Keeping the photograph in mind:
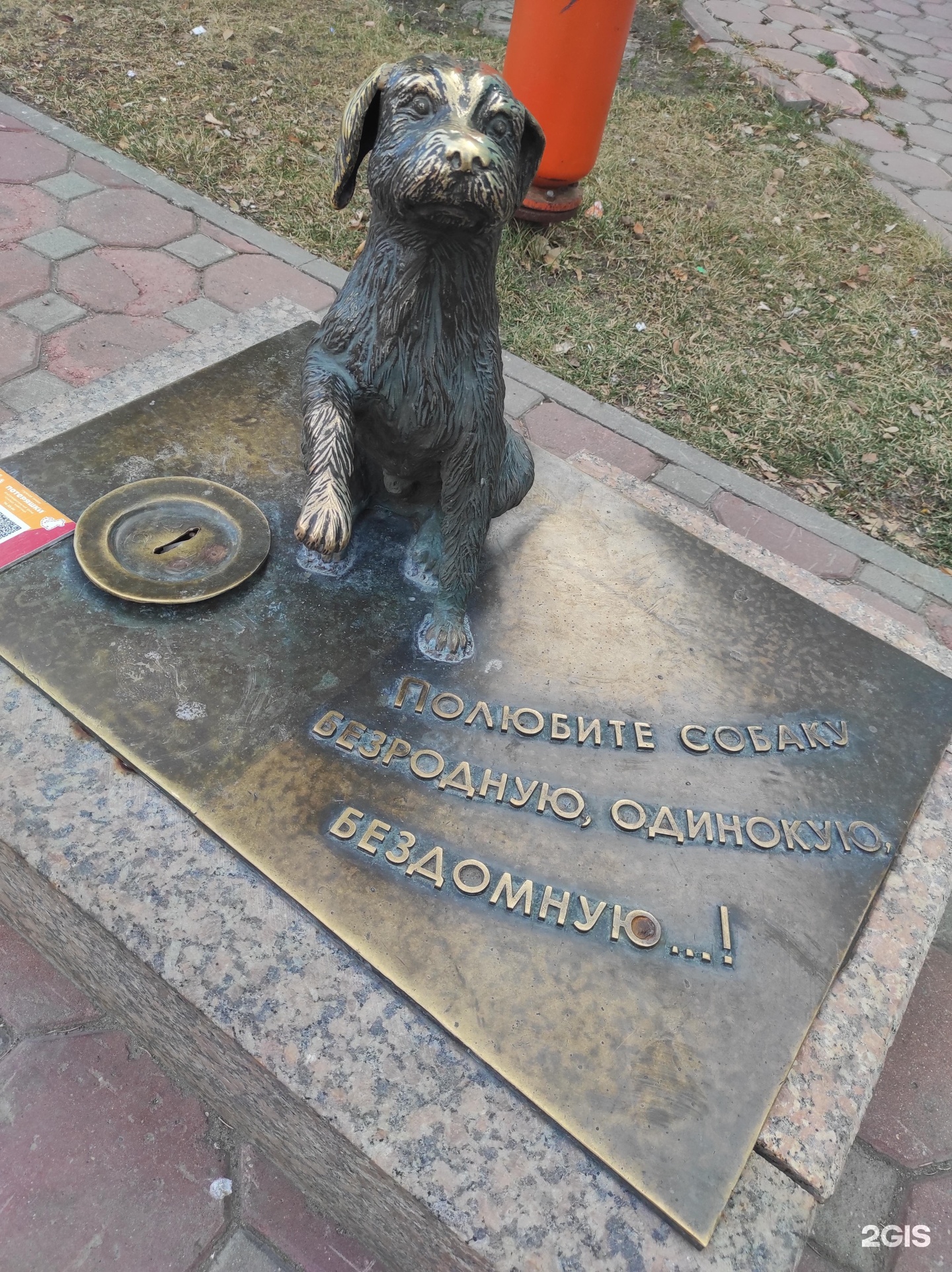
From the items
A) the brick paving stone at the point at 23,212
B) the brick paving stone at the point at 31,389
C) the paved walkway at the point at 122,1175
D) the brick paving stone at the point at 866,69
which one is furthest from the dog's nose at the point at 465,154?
the brick paving stone at the point at 866,69

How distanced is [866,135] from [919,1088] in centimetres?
659

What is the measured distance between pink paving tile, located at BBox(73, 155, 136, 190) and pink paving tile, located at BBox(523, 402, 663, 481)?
7.51 ft

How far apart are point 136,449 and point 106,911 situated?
3.63ft

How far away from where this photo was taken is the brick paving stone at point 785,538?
119 inches

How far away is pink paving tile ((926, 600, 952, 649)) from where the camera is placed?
2863mm

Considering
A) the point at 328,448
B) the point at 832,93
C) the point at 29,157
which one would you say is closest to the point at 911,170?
the point at 832,93

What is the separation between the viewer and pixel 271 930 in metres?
1.47

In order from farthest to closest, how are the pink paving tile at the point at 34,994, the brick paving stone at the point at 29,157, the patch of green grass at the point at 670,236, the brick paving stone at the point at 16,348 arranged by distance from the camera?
the brick paving stone at the point at 29,157 < the patch of green grass at the point at 670,236 < the brick paving stone at the point at 16,348 < the pink paving tile at the point at 34,994

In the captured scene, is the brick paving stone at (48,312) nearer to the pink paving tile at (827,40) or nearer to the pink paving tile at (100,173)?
the pink paving tile at (100,173)

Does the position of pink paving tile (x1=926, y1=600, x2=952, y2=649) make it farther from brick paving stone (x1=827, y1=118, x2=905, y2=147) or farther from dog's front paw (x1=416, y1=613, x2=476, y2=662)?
brick paving stone (x1=827, y1=118, x2=905, y2=147)

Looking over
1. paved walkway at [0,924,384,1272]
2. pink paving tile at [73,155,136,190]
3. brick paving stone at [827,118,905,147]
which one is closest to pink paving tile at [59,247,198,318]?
pink paving tile at [73,155,136,190]

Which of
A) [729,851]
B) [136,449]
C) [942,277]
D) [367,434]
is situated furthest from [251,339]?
[942,277]

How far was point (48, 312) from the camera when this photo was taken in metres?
3.26

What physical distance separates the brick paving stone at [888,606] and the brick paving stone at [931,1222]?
5.38 feet
